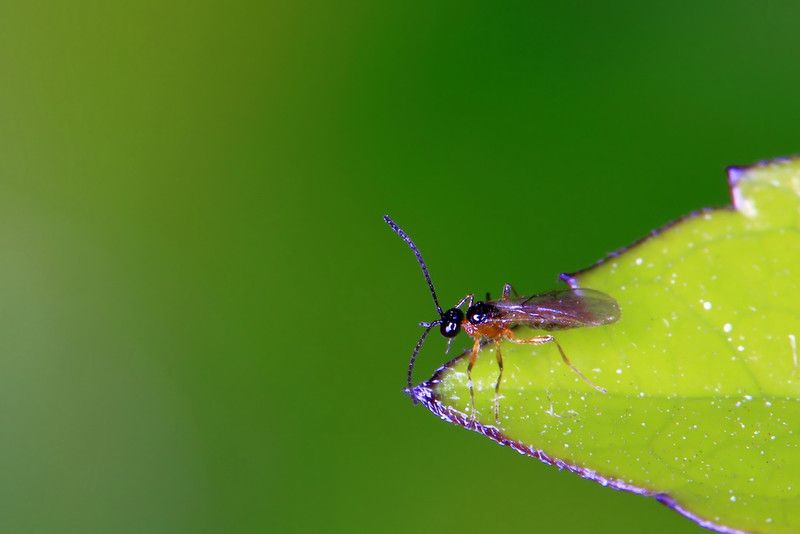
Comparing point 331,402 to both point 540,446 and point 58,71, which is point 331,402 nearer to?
point 540,446

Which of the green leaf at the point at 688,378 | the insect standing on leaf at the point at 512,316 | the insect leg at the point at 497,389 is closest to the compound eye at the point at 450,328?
the insect standing on leaf at the point at 512,316

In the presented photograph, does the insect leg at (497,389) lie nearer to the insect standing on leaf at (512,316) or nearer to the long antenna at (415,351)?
the insect standing on leaf at (512,316)

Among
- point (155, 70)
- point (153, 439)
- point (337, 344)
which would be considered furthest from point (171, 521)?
point (155, 70)

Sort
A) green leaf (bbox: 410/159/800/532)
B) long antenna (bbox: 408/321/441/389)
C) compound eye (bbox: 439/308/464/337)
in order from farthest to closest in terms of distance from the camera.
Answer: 1. long antenna (bbox: 408/321/441/389)
2. compound eye (bbox: 439/308/464/337)
3. green leaf (bbox: 410/159/800/532)

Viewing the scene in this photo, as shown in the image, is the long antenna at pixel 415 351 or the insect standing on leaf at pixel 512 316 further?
the long antenna at pixel 415 351

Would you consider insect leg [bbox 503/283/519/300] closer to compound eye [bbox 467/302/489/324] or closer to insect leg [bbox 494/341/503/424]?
compound eye [bbox 467/302/489/324]

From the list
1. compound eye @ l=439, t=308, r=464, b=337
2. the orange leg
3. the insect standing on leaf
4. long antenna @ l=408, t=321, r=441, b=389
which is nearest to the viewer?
the orange leg

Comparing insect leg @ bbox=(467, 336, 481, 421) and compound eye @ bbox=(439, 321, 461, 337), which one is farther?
compound eye @ bbox=(439, 321, 461, 337)

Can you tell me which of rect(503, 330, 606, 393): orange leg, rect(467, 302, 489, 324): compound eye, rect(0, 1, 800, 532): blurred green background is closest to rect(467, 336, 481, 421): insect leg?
rect(503, 330, 606, 393): orange leg
